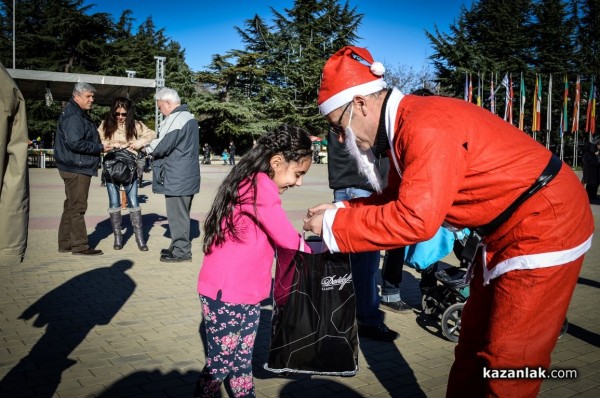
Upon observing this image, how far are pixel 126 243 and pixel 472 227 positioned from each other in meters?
6.96

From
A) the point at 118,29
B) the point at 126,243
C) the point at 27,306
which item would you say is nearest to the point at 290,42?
the point at 118,29

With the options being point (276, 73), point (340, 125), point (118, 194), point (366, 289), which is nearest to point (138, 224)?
point (118, 194)

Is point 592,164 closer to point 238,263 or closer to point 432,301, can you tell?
point 432,301

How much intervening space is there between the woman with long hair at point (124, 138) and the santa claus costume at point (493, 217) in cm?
581

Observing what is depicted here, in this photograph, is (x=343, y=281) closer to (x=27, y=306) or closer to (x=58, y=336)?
(x=58, y=336)

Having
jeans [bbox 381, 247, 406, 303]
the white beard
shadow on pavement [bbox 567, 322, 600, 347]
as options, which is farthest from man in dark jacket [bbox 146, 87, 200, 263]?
shadow on pavement [bbox 567, 322, 600, 347]

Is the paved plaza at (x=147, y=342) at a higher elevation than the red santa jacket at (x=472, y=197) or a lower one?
lower

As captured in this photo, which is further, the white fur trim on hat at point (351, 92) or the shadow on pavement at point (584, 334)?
the shadow on pavement at point (584, 334)

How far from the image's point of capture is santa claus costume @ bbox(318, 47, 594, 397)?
5.59 ft

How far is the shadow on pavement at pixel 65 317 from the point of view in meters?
3.20

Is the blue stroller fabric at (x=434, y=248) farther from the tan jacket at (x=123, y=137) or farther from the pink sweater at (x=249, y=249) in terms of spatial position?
the tan jacket at (x=123, y=137)

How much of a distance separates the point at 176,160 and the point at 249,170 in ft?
12.9

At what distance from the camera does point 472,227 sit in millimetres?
1899

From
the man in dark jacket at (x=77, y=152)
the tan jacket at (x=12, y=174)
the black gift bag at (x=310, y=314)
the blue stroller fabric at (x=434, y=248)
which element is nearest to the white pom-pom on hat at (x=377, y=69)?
the black gift bag at (x=310, y=314)
